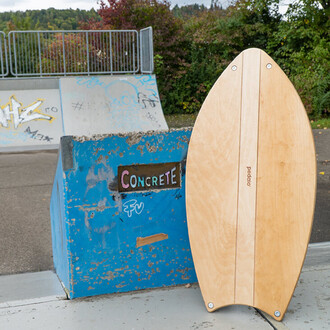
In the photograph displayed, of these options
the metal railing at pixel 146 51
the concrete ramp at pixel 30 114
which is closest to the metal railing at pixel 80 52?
the metal railing at pixel 146 51

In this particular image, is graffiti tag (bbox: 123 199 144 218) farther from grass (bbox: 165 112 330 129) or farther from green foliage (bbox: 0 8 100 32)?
green foliage (bbox: 0 8 100 32)

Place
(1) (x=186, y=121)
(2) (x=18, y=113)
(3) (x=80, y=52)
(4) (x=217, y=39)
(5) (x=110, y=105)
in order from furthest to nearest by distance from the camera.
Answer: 1. (4) (x=217, y=39)
2. (1) (x=186, y=121)
3. (3) (x=80, y=52)
4. (5) (x=110, y=105)
5. (2) (x=18, y=113)

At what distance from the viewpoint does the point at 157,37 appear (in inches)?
621

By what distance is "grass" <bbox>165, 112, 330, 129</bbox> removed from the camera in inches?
502

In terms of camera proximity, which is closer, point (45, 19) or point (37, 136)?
point (37, 136)

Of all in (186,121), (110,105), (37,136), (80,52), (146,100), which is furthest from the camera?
(186,121)

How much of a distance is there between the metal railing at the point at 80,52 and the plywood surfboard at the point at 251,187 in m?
10.9

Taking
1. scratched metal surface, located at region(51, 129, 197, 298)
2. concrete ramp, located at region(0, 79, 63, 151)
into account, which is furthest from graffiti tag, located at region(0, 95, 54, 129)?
scratched metal surface, located at region(51, 129, 197, 298)

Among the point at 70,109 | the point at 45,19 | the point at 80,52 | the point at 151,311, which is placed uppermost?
the point at 45,19

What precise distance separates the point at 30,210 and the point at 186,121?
9.52 m

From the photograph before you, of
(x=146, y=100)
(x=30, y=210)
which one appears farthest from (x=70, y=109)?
(x=30, y=210)

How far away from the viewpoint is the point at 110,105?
453 inches

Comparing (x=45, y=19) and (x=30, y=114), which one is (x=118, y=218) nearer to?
(x=30, y=114)

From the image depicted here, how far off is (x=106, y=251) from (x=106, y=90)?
9384 millimetres
